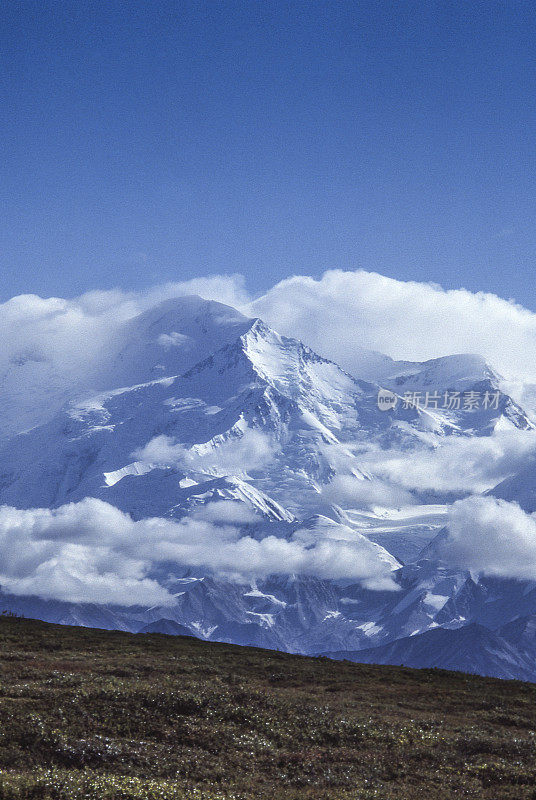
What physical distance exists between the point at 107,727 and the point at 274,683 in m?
19.7

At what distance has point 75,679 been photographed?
52812mm

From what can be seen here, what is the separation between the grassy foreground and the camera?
126ft

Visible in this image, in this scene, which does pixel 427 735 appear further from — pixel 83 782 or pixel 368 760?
pixel 83 782

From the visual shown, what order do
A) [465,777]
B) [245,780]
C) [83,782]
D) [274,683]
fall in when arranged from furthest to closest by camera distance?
[274,683]
[465,777]
[245,780]
[83,782]

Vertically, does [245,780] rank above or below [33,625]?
below

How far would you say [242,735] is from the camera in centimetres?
4531

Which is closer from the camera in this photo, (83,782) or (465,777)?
(83,782)

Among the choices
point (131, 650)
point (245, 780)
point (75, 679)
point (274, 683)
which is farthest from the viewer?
point (131, 650)

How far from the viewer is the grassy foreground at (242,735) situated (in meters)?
38.3

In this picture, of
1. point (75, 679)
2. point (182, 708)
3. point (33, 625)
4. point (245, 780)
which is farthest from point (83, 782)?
point (33, 625)

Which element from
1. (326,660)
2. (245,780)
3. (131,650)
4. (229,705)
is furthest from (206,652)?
(245,780)

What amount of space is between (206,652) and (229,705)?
26.6m

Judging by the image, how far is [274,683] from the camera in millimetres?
61906

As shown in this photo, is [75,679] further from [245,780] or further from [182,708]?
[245,780]
